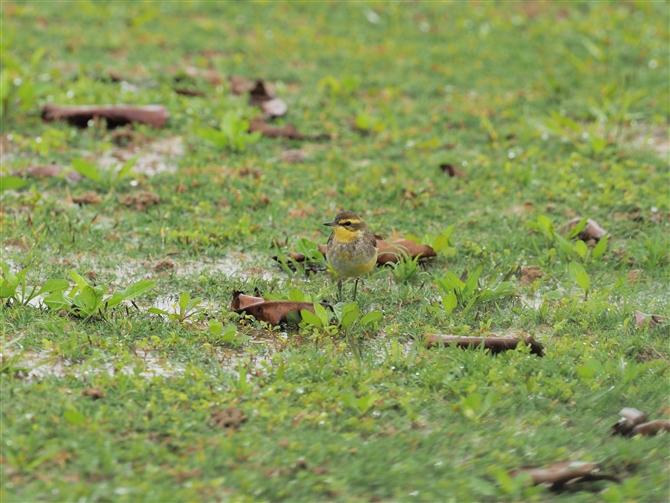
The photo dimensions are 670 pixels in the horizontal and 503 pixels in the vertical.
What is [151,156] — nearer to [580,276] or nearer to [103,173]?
[103,173]

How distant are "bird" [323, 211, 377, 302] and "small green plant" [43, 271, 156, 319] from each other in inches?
47.0

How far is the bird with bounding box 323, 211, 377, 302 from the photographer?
535 centimetres

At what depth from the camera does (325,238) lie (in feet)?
21.6

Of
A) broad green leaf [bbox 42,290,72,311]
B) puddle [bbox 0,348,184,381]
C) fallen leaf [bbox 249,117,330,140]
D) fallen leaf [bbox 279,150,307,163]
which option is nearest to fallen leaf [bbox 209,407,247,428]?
puddle [bbox 0,348,184,381]

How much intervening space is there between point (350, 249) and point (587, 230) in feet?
7.26

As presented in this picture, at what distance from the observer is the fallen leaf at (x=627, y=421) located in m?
4.14

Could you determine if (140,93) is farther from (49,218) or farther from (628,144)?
(628,144)

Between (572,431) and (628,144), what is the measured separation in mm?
5182

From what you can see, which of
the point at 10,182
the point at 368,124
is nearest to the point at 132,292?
the point at 10,182

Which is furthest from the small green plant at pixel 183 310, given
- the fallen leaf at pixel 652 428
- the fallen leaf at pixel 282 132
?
the fallen leaf at pixel 282 132

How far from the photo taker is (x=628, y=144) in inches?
340

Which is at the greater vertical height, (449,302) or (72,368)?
(449,302)

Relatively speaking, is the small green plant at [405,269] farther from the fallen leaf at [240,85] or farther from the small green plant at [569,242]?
the fallen leaf at [240,85]

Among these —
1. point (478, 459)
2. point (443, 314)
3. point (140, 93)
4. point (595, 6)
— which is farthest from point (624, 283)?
point (595, 6)
